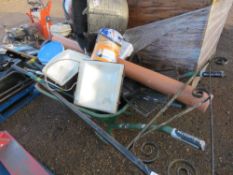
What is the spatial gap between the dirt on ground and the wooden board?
3.45ft

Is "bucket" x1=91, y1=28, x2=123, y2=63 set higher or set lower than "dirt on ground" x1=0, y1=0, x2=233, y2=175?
higher

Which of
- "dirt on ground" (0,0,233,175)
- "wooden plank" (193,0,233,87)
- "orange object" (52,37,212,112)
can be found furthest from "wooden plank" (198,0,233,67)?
"dirt on ground" (0,0,233,175)

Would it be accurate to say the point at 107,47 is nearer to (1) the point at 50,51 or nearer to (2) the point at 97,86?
(2) the point at 97,86

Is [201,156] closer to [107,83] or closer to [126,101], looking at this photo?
[126,101]

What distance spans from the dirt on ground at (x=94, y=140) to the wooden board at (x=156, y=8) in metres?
1.05

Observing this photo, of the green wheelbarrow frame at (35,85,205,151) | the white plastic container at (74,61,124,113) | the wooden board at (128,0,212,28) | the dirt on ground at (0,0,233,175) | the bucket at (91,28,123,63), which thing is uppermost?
the wooden board at (128,0,212,28)

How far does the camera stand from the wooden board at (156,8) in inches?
53.5

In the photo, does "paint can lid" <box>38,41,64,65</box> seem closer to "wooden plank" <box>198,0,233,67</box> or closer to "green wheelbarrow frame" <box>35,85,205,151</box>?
"green wheelbarrow frame" <box>35,85,205,151</box>

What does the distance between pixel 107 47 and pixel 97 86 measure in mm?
263

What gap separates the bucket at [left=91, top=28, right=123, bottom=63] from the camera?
1260 millimetres

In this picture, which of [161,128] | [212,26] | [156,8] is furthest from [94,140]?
[212,26]

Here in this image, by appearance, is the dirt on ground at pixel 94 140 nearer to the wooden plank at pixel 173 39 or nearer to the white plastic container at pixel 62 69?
the wooden plank at pixel 173 39

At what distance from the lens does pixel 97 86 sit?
47.5 inches

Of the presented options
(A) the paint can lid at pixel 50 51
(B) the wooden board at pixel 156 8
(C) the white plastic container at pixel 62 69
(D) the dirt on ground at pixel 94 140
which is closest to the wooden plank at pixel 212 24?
(B) the wooden board at pixel 156 8
